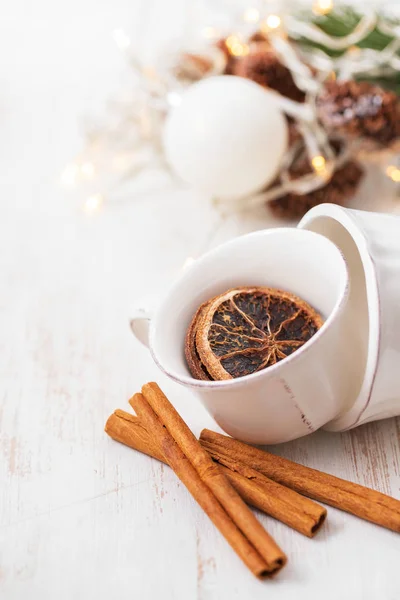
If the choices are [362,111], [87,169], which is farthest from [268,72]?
[87,169]

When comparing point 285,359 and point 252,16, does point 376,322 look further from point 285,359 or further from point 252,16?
point 252,16

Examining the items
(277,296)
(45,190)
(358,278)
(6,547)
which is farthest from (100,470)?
(45,190)

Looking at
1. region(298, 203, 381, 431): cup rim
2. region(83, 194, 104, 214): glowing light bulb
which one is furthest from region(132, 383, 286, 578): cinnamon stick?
region(83, 194, 104, 214): glowing light bulb

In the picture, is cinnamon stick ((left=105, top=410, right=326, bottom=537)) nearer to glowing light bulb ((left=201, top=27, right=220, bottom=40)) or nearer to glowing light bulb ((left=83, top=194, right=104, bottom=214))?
glowing light bulb ((left=83, top=194, right=104, bottom=214))

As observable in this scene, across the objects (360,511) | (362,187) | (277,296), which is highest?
(277,296)

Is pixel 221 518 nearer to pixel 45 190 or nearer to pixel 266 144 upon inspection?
pixel 266 144

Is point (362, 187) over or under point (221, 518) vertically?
under

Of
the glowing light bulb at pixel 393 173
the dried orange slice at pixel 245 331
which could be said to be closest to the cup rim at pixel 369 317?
the dried orange slice at pixel 245 331
